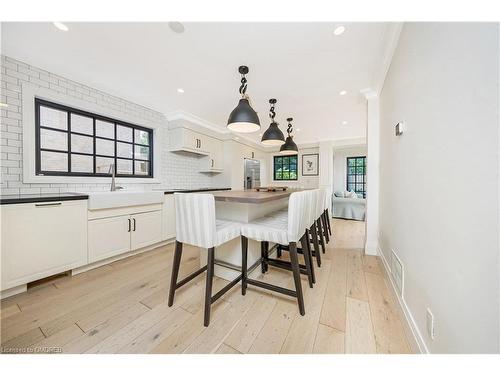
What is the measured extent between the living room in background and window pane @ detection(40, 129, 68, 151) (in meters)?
5.53

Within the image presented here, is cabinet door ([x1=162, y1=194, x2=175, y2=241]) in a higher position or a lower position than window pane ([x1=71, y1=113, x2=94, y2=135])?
lower

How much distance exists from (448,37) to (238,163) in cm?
395

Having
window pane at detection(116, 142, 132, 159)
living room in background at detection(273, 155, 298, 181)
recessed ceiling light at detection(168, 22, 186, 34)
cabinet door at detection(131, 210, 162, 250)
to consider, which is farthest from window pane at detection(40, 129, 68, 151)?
living room in background at detection(273, 155, 298, 181)

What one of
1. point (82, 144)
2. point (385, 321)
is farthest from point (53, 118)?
point (385, 321)

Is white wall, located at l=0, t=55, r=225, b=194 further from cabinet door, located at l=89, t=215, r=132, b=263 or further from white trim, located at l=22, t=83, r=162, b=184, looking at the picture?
cabinet door, located at l=89, t=215, r=132, b=263

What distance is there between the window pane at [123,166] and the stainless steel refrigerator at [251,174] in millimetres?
2719

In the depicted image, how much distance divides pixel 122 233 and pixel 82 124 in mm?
1586

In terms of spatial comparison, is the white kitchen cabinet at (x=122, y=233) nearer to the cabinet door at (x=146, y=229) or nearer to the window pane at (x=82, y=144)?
the cabinet door at (x=146, y=229)

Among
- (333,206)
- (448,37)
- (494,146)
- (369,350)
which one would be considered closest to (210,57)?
(448,37)

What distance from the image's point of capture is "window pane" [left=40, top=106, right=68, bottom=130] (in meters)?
2.11

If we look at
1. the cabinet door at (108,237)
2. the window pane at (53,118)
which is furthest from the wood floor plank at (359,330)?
the window pane at (53,118)

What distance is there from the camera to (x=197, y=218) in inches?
51.8

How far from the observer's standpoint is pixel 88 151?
250cm

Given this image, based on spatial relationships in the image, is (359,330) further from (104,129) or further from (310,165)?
(310,165)
